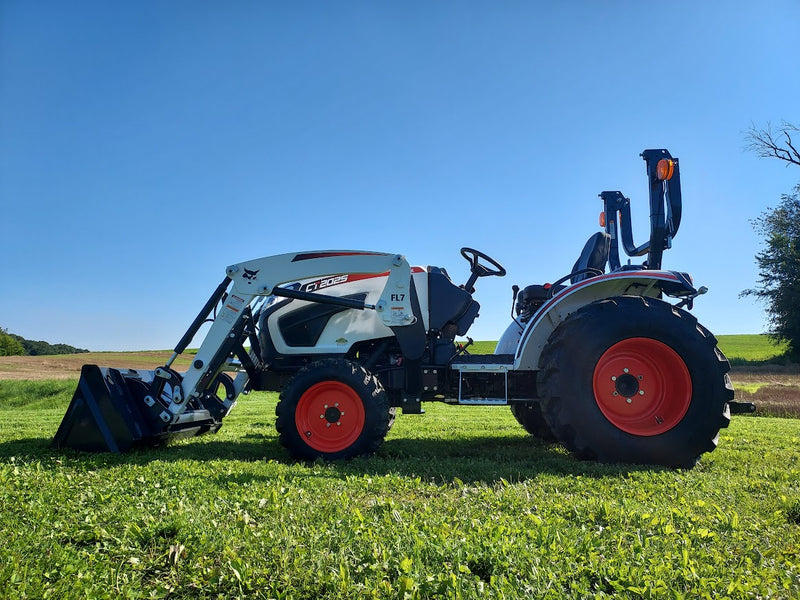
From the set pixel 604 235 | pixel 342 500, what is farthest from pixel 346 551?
pixel 604 235

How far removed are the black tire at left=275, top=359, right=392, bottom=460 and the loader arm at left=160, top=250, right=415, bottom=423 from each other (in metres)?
0.74

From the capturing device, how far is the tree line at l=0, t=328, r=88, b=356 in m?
54.5

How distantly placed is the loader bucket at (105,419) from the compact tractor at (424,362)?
13 mm

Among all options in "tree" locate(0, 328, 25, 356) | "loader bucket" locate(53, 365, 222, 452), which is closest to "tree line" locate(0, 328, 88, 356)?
"tree" locate(0, 328, 25, 356)

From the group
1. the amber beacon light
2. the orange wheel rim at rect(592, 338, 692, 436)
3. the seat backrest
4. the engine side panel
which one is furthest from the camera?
the seat backrest

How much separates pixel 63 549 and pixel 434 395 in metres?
3.68

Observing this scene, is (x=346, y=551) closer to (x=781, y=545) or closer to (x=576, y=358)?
(x=781, y=545)

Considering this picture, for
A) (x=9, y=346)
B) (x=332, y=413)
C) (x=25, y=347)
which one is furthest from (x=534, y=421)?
(x=25, y=347)

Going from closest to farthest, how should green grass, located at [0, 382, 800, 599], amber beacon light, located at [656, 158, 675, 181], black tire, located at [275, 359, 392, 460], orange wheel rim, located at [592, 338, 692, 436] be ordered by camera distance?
green grass, located at [0, 382, 800, 599] → orange wheel rim, located at [592, 338, 692, 436] → black tire, located at [275, 359, 392, 460] → amber beacon light, located at [656, 158, 675, 181]

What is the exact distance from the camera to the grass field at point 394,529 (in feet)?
6.61

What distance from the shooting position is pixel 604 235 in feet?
19.6

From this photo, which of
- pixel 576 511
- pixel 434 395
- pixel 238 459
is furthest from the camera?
pixel 434 395

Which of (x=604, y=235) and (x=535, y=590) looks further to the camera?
(x=604, y=235)

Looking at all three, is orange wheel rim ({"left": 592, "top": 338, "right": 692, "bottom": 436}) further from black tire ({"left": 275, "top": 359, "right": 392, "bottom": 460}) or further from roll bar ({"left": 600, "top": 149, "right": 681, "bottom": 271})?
black tire ({"left": 275, "top": 359, "right": 392, "bottom": 460})
